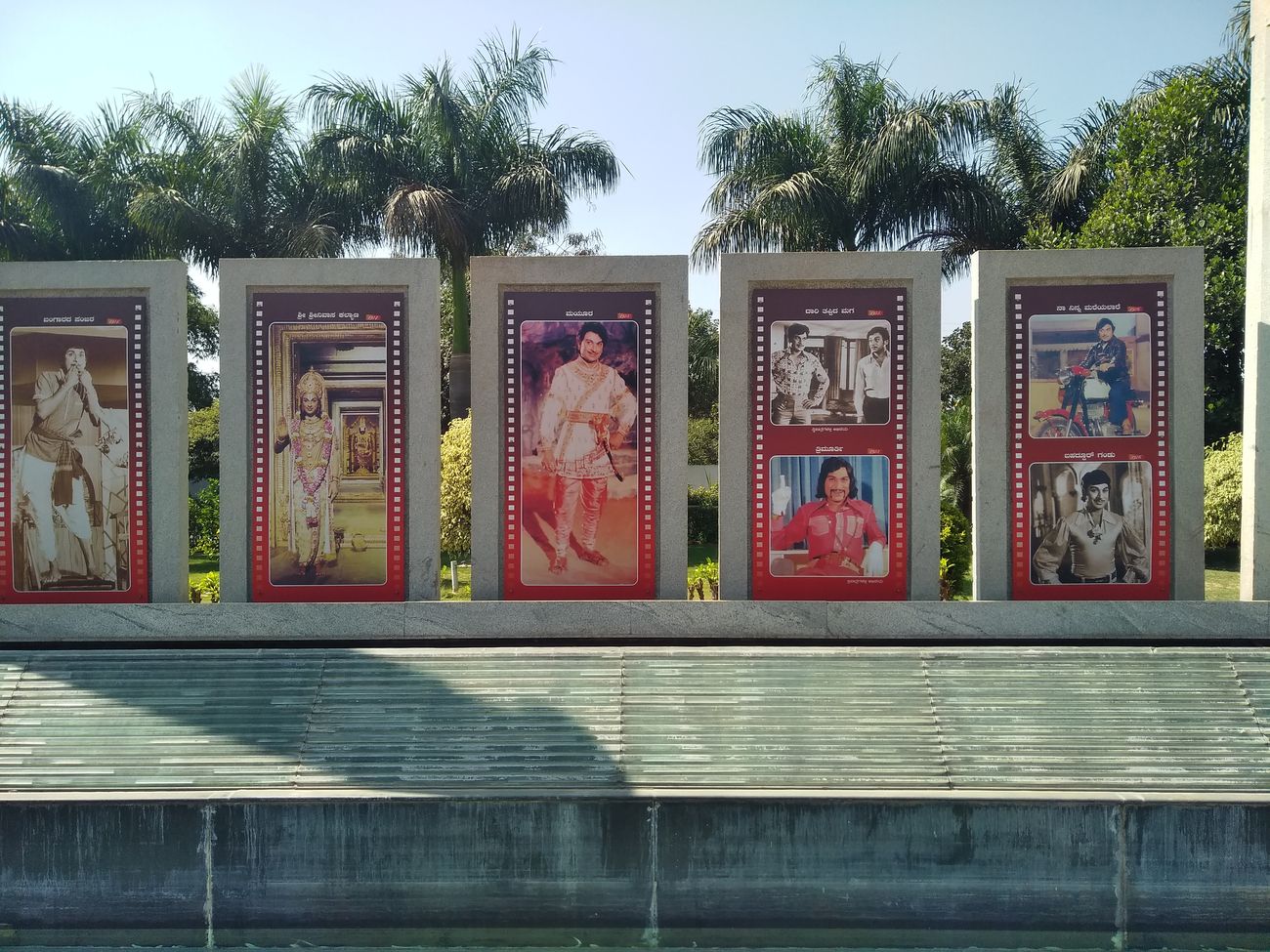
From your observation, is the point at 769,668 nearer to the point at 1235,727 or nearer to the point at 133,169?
the point at 1235,727

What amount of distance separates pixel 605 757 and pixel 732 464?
3.24 m

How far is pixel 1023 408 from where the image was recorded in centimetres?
1050

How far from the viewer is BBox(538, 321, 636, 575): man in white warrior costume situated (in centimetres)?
1061

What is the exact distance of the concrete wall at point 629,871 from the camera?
7676mm

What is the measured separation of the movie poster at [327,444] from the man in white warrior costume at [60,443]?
1.55m

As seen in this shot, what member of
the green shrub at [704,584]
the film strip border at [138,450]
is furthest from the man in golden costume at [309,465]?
the green shrub at [704,584]

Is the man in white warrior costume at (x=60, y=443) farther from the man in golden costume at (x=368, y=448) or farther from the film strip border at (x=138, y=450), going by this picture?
the man in golden costume at (x=368, y=448)

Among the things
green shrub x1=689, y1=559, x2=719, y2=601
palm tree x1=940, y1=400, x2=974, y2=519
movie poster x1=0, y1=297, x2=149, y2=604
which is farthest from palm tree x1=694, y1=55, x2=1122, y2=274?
movie poster x1=0, y1=297, x2=149, y2=604

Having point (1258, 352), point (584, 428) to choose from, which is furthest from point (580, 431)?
point (1258, 352)

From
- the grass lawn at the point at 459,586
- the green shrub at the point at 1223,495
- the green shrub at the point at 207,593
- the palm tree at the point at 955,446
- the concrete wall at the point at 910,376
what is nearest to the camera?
the concrete wall at the point at 910,376

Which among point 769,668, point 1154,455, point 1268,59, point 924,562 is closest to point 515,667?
point 769,668

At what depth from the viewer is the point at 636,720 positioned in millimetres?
8875

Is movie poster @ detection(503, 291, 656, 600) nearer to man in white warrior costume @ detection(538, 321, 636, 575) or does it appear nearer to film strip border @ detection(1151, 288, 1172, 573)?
man in white warrior costume @ detection(538, 321, 636, 575)

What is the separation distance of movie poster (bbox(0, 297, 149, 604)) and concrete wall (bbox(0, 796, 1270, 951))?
3405 mm
